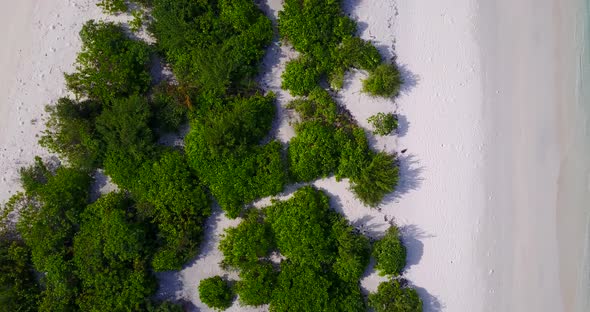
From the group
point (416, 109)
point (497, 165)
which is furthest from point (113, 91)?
point (497, 165)

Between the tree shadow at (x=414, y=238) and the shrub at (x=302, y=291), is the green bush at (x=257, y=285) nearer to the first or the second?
the shrub at (x=302, y=291)

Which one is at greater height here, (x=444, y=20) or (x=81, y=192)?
(x=444, y=20)

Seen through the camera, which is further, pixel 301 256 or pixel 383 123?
pixel 383 123

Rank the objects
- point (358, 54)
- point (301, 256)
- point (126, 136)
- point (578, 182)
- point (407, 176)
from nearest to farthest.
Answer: point (126, 136), point (301, 256), point (358, 54), point (407, 176), point (578, 182)

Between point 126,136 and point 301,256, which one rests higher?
point 126,136

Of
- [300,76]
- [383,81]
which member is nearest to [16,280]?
[300,76]

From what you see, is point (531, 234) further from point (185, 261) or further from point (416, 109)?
point (185, 261)

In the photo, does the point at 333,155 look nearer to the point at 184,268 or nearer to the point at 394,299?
the point at 394,299
